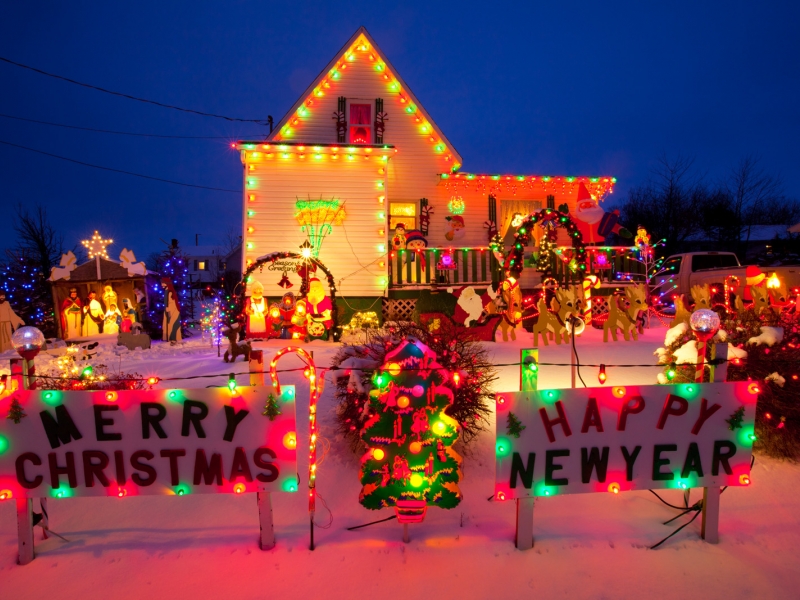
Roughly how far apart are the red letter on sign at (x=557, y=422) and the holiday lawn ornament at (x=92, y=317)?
1361 centimetres

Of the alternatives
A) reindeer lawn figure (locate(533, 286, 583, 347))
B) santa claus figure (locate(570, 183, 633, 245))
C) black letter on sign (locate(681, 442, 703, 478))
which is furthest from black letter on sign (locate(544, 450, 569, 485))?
santa claus figure (locate(570, 183, 633, 245))

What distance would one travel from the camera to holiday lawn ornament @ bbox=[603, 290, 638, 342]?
1029 centimetres

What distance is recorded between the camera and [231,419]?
341cm

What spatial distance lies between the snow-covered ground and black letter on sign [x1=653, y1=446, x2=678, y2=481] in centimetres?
48

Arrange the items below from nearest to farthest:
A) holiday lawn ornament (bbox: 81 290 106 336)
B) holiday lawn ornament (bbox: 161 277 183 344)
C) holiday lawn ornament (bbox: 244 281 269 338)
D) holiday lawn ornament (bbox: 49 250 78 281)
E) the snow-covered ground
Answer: the snow-covered ground, holiday lawn ornament (bbox: 244 281 269 338), holiday lawn ornament (bbox: 161 277 183 344), holiday lawn ornament (bbox: 49 250 78 281), holiday lawn ornament (bbox: 81 290 106 336)

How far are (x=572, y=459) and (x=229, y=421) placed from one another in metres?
2.49

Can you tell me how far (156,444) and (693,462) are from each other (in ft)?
12.9

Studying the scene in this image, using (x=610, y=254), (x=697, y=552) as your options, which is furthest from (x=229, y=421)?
(x=610, y=254)

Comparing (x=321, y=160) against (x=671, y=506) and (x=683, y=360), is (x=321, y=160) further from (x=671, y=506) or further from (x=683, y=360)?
(x=671, y=506)

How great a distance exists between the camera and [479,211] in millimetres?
15734

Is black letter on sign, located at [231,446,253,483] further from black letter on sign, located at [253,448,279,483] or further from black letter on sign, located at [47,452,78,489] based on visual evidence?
black letter on sign, located at [47,452,78,489]

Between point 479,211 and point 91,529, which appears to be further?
point 479,211

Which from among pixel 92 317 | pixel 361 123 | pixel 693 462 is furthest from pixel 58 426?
pixel 361 123

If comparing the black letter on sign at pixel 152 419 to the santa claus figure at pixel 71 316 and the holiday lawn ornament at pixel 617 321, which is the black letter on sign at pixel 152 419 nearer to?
the holiday lawn ornament at pixel 617 321
